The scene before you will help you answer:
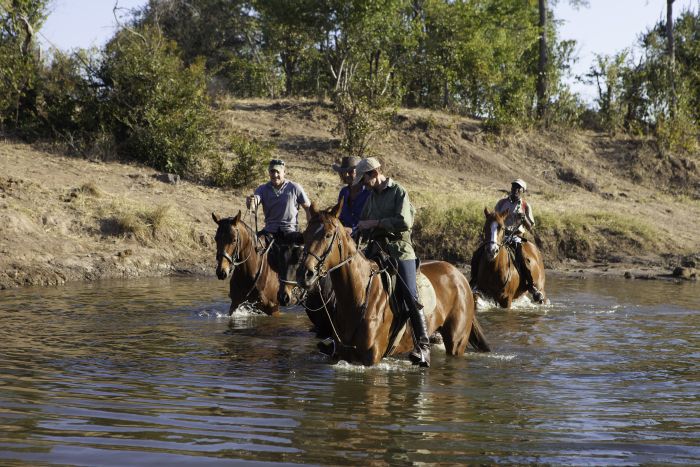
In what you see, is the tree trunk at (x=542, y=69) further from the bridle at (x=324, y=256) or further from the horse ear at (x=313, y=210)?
the bridle at (x=324, y=256)

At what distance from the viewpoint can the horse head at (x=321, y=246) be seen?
8.16m

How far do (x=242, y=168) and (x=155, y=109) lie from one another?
2.91m

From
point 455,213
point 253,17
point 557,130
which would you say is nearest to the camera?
point 455,213

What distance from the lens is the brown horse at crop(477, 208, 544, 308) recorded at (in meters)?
14.7

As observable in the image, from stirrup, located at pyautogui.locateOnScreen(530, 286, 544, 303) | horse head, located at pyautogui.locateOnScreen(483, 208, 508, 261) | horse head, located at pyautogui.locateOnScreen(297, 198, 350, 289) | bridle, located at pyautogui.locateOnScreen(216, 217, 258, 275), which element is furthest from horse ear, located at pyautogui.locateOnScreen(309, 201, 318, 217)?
stirrup, located at pyautogui.locateOnScreen(530, 286, 544, 303)

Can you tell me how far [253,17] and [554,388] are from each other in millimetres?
36861

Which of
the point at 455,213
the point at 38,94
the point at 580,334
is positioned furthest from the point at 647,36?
the point at 580,334

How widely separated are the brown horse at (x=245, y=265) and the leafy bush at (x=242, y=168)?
10509 mm

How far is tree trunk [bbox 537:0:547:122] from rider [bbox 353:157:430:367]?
2665cm

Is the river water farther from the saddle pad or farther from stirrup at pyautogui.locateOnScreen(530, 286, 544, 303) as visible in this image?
stirrup at pyautogui.locateOnScreen(530, 286, 544, 303)

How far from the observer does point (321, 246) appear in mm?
8297

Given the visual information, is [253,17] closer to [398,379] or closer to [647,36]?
[647,36]

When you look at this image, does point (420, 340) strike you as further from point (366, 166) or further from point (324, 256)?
point (366, 166)

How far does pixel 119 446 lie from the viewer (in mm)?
6191
